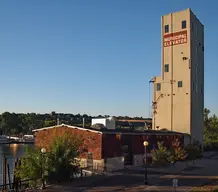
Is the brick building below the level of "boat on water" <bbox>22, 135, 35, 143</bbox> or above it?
above

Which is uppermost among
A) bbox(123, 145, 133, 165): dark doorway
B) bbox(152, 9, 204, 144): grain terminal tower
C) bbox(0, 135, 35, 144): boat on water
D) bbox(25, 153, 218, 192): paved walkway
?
bbox(152, 9, 204, 144): grain terminal tower

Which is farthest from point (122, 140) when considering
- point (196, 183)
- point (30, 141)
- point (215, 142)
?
point (30, 141)

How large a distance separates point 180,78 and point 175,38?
7.93 meters

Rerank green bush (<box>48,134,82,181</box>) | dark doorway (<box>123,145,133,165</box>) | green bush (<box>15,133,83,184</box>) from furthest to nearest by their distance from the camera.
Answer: dark doorway (<box>123,145,133,165</box>) < green bush (<box>48,134,82,181</box>) < green bush (<box>15,133,83,184</box>)

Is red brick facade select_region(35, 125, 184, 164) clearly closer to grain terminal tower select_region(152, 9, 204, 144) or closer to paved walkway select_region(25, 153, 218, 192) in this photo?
paved walkway select_region(25, 153, 218, 192)

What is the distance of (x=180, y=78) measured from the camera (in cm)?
6112

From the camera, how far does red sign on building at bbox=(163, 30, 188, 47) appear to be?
61.4 meters

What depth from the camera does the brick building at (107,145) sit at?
37.6 meters

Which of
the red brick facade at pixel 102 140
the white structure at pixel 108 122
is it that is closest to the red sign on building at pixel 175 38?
the red brick facade at pixel 102 140

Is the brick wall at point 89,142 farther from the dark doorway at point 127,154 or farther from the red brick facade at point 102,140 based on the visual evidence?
the dark doorway at point 127,154

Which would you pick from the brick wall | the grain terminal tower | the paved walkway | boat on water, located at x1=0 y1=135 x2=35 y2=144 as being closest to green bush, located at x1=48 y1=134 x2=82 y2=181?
the paved walkway

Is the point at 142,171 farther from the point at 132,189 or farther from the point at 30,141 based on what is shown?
the point at 30,141

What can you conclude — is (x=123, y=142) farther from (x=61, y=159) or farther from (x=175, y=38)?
(x=175, y=38)

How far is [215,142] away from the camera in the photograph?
7538 cm
